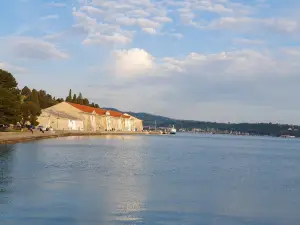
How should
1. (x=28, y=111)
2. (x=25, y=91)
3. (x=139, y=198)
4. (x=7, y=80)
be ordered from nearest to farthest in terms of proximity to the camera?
(x=139, y=198) < (x=7, y=80) < (x=28, y=111) < (x=25, y=91)

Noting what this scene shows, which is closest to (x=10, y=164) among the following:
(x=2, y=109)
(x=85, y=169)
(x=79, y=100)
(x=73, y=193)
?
(x=85, y=169)

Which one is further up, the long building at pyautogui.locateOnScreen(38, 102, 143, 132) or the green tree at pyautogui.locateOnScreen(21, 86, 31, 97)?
the green tree at pyautogui.locateOnScreen(21, 86, 31, 97)

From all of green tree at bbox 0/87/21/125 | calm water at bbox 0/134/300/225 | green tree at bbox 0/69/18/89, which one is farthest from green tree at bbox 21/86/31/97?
calm water at bbox 0/134/300/225

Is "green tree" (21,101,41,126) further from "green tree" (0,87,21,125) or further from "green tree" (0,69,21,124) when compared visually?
"green tree" (0,87,21,125)

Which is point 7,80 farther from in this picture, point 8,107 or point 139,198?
point 139,198

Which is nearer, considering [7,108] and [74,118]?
[7,108]

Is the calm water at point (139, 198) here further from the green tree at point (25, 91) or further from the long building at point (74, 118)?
the green tree at point (25, 91)

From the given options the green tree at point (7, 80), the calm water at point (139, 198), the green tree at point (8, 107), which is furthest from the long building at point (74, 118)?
the calm water at point (139, 198)

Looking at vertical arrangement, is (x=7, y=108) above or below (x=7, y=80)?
below

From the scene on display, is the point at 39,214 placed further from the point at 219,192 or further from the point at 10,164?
the point at 10,164

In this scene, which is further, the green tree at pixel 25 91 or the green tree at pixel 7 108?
the green tree at pixel 25 91

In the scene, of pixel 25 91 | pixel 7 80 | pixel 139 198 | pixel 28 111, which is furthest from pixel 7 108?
pixel 25 91

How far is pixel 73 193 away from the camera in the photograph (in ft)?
62.2

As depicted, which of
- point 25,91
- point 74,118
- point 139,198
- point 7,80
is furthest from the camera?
point 25,91
